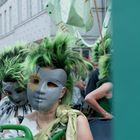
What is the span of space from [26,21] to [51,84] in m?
25.0

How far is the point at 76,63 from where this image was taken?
2.49m

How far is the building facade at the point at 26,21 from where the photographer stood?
68.7 ft

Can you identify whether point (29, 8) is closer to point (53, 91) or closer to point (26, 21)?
point (26, 21)

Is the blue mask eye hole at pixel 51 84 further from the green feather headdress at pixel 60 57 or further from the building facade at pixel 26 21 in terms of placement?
the building facade at pixel 26 21

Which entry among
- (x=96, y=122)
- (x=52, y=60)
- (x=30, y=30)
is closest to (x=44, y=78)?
(x=52, y=60)

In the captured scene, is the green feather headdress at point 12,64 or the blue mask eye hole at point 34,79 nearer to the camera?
the blue mask eye hole at point 34,79

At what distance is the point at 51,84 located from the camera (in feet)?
7.98

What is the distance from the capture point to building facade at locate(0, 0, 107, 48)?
21.0 meters

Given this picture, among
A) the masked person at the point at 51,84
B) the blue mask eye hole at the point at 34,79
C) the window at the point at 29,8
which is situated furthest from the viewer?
the window at the point at 29,8

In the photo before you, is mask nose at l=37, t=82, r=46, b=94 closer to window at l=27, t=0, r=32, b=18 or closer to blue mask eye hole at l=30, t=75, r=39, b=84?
blue mask eye hole at l=30, t=75, r=39, b=84

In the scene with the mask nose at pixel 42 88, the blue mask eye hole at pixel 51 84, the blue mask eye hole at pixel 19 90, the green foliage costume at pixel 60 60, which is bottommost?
the blue mask eye hole at pixel 19 90

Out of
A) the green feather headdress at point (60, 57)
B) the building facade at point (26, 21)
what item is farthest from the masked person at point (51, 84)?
the building facade at point (26, 21)

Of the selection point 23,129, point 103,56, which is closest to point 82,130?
point 23,129

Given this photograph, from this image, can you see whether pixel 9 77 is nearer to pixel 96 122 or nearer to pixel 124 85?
pixel 96 122
